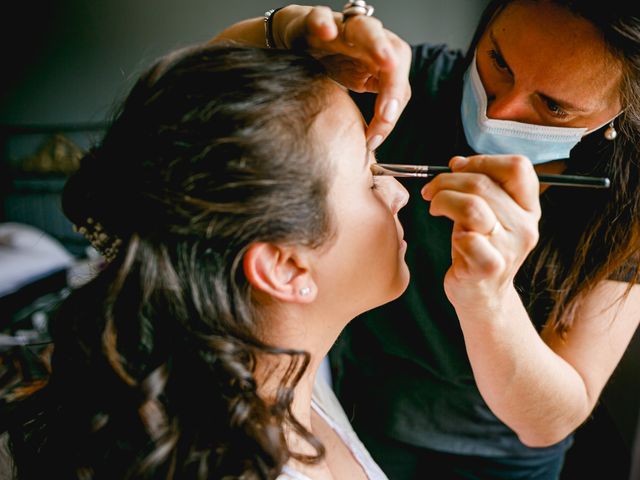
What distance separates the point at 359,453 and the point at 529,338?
436 millimetres

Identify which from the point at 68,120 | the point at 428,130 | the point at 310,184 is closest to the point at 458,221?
the point at 310,184

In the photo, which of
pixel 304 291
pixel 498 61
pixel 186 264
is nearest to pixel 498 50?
pixel 498 61

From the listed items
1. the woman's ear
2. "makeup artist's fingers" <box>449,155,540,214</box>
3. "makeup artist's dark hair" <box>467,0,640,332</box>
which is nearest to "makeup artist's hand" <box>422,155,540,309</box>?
"makeup artist's fingers" <box>449,155,540,214</box>

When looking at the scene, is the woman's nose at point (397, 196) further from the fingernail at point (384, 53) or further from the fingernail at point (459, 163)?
the fingernail at point (384, 53)

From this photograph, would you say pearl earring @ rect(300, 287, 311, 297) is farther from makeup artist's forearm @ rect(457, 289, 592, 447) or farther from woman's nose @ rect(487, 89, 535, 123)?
woman's nose @ rect(487, 89, 535, 123)

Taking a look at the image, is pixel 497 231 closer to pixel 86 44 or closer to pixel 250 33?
pixel 250 33

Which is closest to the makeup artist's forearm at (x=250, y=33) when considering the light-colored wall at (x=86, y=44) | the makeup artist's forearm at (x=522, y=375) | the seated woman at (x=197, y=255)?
the seated woman at (x=197, y=255)

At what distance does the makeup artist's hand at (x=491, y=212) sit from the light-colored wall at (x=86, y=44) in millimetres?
2090

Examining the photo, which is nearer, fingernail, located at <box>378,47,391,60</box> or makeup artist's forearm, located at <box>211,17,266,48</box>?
fingernail, located at <box>378,47,391,60</box>

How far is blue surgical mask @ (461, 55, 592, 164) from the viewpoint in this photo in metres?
0.94

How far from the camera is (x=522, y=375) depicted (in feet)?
2.90

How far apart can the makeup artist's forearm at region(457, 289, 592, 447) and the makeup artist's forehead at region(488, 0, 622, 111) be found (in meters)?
0.37

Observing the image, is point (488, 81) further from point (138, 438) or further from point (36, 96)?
point (36, 96)

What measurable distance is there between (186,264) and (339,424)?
571 millimetres
